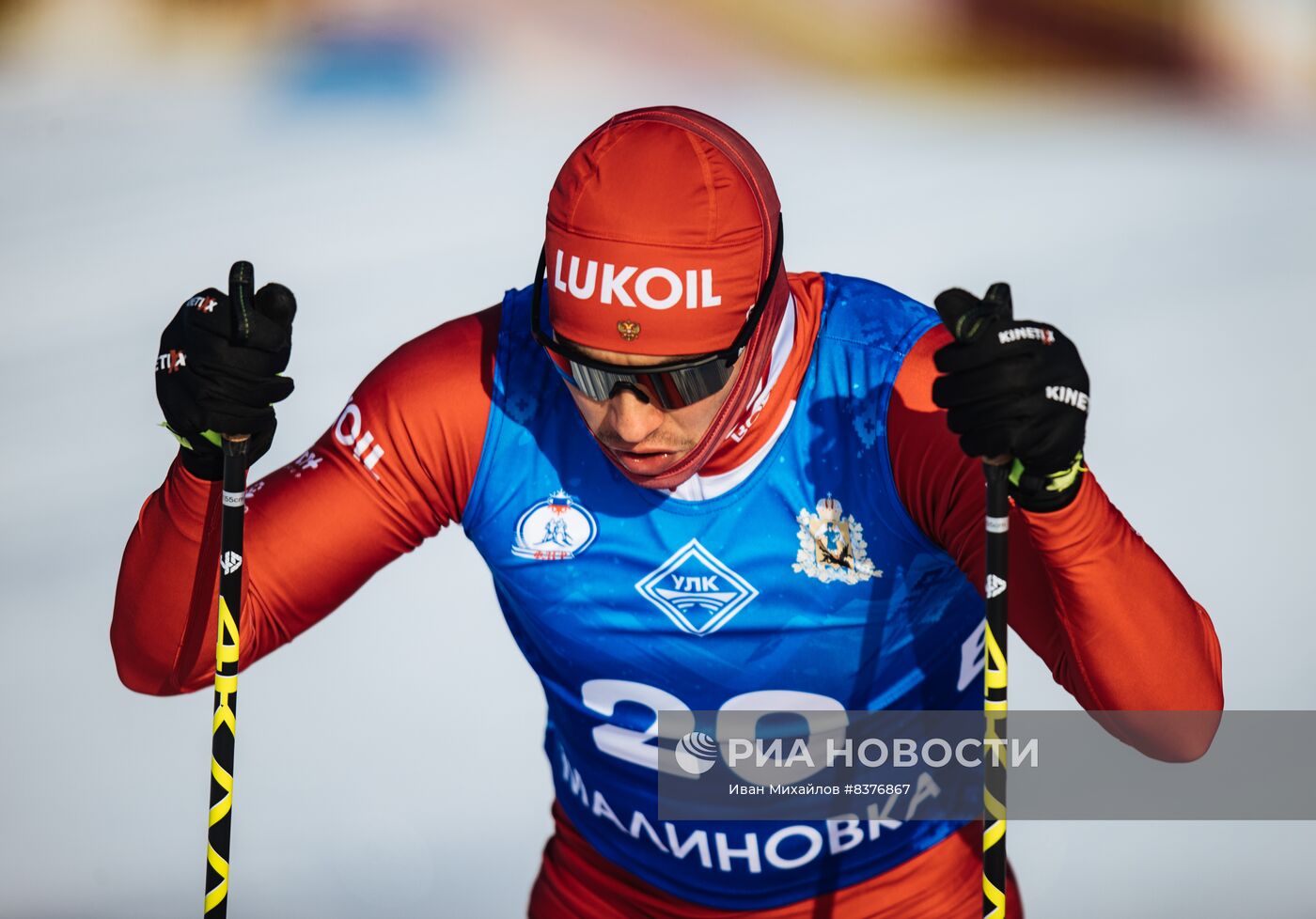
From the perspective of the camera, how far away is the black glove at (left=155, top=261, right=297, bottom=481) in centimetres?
257

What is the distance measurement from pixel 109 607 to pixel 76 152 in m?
2.43

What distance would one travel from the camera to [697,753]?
2996 mm

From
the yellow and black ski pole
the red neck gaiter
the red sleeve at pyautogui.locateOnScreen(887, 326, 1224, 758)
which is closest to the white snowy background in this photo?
the yellow and black ski pole

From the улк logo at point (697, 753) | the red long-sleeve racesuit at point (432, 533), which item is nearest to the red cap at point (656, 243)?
the red long-sleeve racesuit at point (432, 533)

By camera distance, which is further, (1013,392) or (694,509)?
(694,509)

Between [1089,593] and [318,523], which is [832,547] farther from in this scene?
[318,523]

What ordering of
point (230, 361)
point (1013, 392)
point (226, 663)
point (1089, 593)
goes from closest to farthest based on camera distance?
1. point (1013, 392)
2. point (1089, 593)
3. point (230, 361)
4. point (226, 663)

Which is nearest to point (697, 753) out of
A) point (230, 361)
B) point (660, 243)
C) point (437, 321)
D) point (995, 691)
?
point (995, 691)

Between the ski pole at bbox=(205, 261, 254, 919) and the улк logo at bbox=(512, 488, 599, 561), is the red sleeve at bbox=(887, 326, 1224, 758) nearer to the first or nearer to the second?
the улк logo at bbox=(512, 488, 599, 561)

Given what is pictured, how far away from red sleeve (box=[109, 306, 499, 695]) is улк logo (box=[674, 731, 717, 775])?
1.77ft

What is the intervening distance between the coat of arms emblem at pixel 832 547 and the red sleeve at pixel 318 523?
560 mm

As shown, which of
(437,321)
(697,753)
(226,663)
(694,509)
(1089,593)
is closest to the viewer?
(1089,593)

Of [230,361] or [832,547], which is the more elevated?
[230,361]

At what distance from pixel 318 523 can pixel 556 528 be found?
0.38 m
